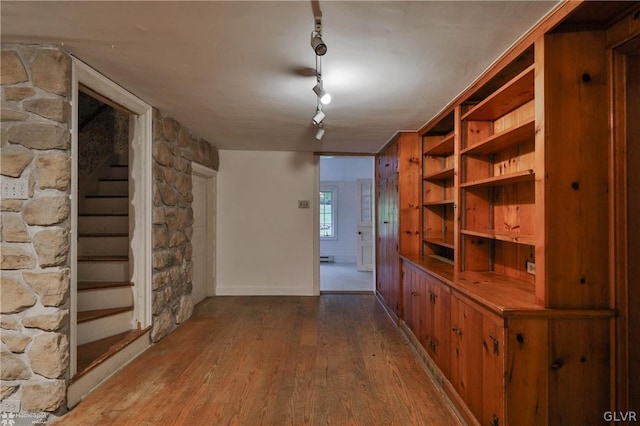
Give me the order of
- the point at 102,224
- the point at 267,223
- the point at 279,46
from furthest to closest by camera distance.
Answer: the point at 267,223 → the point at 102,224 → the point at 279,46

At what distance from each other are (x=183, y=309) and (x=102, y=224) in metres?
1.25

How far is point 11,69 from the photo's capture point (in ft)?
5.88

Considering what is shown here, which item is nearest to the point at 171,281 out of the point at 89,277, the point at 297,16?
the point at 89,277

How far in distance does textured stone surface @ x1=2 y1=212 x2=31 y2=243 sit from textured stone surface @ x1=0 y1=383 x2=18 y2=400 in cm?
84

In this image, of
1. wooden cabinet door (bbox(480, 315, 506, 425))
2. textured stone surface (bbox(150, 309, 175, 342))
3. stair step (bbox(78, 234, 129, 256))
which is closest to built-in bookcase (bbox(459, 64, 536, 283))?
wooden cabinet door (bbox(480, 315, 506, 425))

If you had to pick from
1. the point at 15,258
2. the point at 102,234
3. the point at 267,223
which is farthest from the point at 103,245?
the point at 267,223

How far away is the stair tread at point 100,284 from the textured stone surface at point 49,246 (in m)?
0.97

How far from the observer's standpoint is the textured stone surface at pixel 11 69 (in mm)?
1784

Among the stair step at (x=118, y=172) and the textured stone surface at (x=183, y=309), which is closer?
the textured stone surface at (x=183, y=309)

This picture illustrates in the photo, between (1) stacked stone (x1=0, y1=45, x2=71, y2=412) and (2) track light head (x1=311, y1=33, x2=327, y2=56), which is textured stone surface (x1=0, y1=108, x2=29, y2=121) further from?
(2) track light head (x1=311, y1=33, x2=327, y2=56)

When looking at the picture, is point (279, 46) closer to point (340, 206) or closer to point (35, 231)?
point (35, 231)

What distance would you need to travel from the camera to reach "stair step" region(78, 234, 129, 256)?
3.10 meters

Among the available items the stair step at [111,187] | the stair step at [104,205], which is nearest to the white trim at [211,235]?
the stair step at [111,187]

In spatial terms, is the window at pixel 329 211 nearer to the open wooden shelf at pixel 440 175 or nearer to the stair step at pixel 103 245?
the open wooden shelf at pixel 440 175
